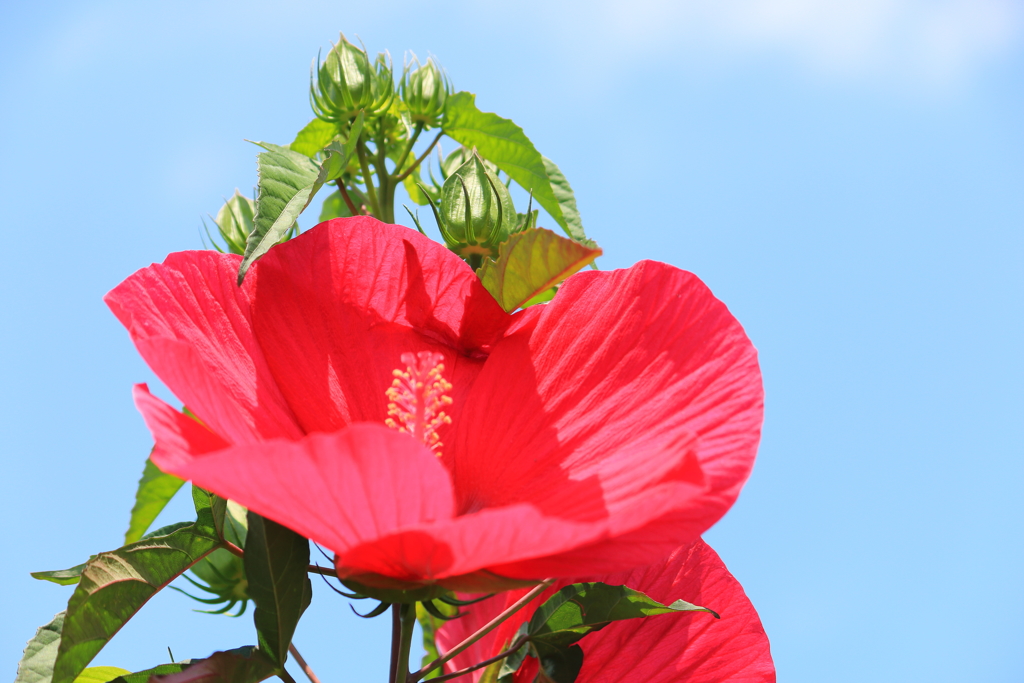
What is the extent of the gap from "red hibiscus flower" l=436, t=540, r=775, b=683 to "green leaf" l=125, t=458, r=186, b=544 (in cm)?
53

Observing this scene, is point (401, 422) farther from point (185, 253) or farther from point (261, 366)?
point (185, 253)

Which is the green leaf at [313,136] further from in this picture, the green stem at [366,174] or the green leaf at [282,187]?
the green leaf at [282,187]

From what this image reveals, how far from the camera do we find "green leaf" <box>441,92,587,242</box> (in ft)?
4.25

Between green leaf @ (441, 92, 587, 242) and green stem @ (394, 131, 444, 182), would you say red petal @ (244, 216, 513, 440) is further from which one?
green stem @ (394, 131, 444, 182)

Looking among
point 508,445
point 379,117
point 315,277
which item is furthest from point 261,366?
point 379,117

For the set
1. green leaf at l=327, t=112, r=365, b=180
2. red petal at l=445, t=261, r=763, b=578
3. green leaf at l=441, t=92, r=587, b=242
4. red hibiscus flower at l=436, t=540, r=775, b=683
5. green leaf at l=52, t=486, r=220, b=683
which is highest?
green leaf at l=441, t=92, r=587, b=242

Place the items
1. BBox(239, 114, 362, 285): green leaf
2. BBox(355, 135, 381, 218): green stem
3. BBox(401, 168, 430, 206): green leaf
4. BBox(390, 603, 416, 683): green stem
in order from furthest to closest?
BBox(401, 168, 430, 206): green leaf
BBox(355, 135, 381, 218): green stem
BBox(239, 114, 362, 285): green leaf
BBox(390, 603, 416, 683): green stem

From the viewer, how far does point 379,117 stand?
1486mm

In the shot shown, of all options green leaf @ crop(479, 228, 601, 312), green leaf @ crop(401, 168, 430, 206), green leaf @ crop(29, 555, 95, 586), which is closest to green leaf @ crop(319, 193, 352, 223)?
green leaf @ crop(401, 168, 430, 206)

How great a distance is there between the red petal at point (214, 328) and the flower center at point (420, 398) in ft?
0.36

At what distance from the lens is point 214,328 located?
842 millimetres

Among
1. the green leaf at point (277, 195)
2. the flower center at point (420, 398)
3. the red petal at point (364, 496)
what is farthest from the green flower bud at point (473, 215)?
the red petal at point (364, 496)

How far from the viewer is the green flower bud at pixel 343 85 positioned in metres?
1.42

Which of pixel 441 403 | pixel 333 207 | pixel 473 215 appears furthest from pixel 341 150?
pixel 333 207
